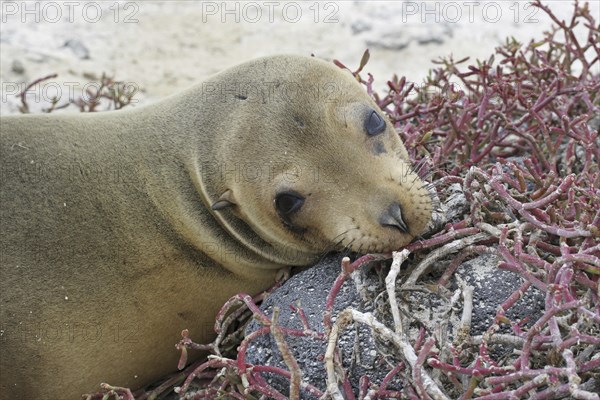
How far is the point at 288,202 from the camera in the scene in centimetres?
383

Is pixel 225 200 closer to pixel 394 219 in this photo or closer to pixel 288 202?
pixel 288 202

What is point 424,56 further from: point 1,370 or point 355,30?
point 1,370

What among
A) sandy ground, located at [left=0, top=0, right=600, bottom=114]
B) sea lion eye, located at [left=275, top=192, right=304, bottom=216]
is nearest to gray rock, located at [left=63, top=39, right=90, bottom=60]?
sandy ground, located at [left=0, top=0, right=600, bottom=114]

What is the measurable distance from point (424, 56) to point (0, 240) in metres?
4.87

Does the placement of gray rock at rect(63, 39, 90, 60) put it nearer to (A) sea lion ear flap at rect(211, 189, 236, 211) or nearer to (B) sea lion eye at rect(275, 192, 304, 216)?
(A) sea lion ear flap at rect(211, 189, 236, 211)

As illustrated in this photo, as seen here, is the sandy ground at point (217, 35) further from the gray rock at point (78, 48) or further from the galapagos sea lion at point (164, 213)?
the galapagos sea lion at point (164, 213)

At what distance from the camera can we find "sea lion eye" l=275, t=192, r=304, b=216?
12.4 feet

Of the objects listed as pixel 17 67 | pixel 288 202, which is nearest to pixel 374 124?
pixel 288 202

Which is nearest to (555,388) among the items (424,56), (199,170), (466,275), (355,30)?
(466,275)

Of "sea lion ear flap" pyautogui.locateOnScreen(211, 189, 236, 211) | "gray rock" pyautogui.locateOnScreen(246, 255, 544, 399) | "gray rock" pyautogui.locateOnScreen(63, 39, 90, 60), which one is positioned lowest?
"gray rock" pyautogui.locateOnScreen(246, 255, 544, 399)

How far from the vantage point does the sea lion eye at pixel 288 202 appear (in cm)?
378

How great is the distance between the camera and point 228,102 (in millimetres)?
4070

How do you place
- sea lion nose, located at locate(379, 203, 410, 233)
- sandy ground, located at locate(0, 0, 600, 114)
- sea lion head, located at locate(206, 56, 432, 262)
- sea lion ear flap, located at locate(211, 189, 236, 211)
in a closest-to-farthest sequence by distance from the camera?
sea lion nose, located at locate(379, 203, 410, 233), sea lion head, located at locate(206, 56, 432, 262), sea lion ear flap, located at locate(211, 189, 236, 211), sandy ground, located at locate(0, 0, 600, 114)

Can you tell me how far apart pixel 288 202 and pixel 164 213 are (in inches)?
27.6
